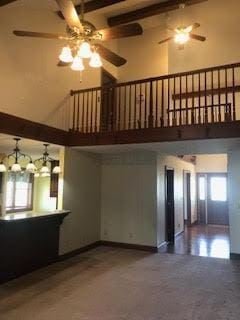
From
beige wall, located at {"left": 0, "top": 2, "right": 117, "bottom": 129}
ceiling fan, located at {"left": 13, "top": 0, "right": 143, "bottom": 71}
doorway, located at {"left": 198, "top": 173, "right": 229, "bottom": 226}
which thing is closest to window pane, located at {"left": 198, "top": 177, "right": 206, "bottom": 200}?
doorway, located at {"left": 198, "top": 173, "right": 229, "bottom": 226}

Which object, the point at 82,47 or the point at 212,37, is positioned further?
the point at 212,37

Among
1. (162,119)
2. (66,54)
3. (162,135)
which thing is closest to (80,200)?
(162,135)

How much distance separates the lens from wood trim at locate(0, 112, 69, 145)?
428 centimetres

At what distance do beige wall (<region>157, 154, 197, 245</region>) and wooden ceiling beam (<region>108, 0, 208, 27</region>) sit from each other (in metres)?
3.44

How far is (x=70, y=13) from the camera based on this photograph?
2924mm

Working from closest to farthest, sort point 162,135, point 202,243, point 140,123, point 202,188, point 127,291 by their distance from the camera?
point 127,291 < point 162,135 < point 140,123 < point 202,243 < point 202,188

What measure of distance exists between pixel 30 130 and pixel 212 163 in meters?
7.85

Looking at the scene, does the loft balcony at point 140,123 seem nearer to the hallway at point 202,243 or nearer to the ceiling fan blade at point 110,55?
the ceiling fan blade at point 110,55

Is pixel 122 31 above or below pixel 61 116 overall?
above

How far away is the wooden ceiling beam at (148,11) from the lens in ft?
20.9

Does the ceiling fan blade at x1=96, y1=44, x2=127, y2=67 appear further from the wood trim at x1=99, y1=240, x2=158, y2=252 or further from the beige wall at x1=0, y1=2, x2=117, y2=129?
the wood trim at x1=99, y1=240, x2=158, y2=252

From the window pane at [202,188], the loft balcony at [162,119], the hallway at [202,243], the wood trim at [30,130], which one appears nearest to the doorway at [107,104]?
the loft balcony at [162,119]

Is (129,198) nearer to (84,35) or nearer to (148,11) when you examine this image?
(84,35)

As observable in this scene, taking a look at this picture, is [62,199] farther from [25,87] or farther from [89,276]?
[25,87]
